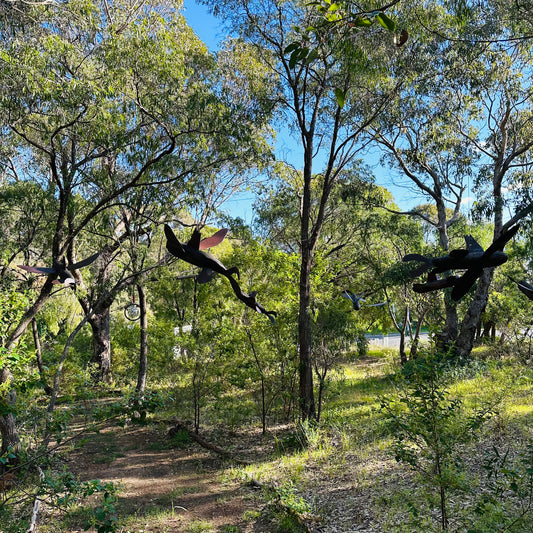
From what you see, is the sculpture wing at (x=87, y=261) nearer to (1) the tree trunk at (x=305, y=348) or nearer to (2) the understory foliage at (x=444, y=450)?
(2) the understory foliage at (x=444, y=450)

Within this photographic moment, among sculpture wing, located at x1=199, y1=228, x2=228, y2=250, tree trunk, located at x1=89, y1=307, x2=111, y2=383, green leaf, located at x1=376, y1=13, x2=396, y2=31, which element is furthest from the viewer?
tree trunk, located at x1=89, y1=307, x2=111, y2=383

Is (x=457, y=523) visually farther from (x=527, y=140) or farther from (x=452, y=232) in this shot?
(x=452, y=232)

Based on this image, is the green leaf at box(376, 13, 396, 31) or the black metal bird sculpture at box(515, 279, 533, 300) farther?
the black metal bird sculpture at box(515, 279, 533, 300)

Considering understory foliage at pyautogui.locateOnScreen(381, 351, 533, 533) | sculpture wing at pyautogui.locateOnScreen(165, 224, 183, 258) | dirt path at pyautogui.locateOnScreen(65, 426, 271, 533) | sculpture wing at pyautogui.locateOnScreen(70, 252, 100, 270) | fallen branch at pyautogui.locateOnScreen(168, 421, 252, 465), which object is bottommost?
dirt path at pyautogui.locateOnScreen(65, 426, 271, 533)

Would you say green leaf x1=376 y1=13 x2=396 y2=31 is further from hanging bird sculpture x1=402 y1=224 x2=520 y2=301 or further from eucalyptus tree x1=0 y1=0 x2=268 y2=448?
eucalyptus tree x1=0 y1=0 x2=268 y2=448

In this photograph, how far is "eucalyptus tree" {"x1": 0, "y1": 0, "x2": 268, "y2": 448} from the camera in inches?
210

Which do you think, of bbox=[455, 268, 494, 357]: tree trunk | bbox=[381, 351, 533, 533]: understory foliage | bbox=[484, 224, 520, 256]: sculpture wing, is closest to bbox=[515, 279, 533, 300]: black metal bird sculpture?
bbox=[484, 224, 520, 256]: sculpture wing

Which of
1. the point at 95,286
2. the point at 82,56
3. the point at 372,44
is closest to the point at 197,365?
the point at 95,286

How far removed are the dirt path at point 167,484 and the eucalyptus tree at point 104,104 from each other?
1948mm

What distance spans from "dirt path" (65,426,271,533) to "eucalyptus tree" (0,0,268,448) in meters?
1.95

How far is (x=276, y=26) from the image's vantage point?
7.54 meters

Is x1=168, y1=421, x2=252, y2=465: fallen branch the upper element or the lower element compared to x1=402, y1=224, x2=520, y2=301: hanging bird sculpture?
lower

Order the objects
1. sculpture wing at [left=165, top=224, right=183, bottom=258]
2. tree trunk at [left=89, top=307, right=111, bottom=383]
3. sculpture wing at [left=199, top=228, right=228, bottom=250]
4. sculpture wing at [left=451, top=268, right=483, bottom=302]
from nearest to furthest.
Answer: sculpture wing at [left=165, top=224, right=183, bottom=258] → sculpture wing at [left=451, top=268, right=483, bottom=302] → sculpture wing at [left=199, top=228, right=228, bottom=250] → tree trunk at [left=89, top=307, right=111, bottom=383]

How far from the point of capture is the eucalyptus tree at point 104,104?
534cm
